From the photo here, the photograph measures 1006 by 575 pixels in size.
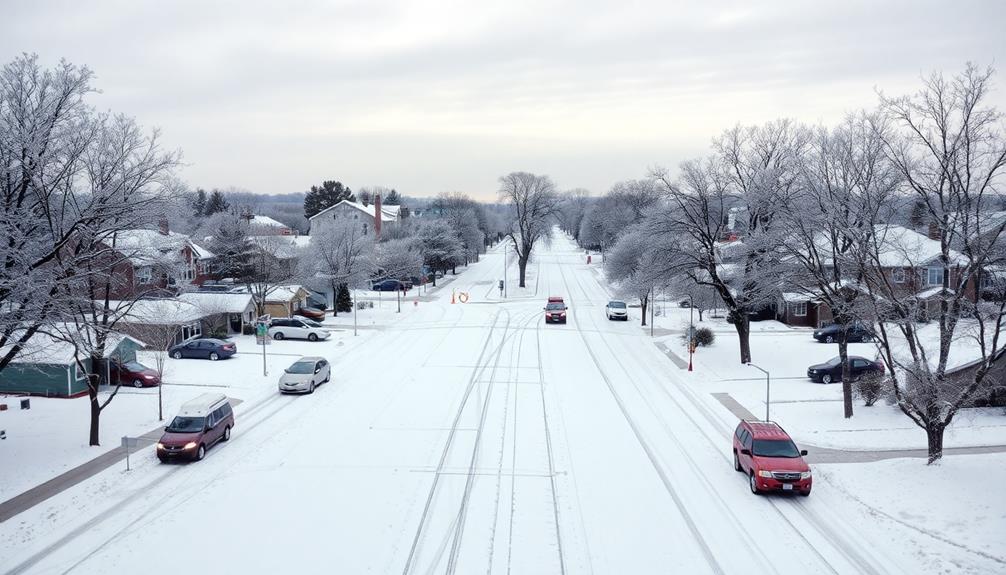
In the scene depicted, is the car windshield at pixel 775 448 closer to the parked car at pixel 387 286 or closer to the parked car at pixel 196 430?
the parked car at pixel 196 430

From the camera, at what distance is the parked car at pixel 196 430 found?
19.2m

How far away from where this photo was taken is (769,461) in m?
17.1

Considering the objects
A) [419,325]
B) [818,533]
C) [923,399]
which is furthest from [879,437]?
[419,325]

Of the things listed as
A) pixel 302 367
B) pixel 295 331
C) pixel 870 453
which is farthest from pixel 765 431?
pixel 295 331

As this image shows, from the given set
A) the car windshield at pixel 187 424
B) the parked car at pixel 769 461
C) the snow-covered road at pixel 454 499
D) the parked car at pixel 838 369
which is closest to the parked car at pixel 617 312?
the parked car at pixel 838 369

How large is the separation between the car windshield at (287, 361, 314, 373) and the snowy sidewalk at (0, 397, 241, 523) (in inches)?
251

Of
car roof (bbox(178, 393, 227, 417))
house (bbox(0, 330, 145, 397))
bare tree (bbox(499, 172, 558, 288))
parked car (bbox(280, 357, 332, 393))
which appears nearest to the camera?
car roof (bbox(178, 393, 227, 417))

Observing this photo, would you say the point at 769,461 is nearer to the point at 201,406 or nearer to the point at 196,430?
the point at 196,430

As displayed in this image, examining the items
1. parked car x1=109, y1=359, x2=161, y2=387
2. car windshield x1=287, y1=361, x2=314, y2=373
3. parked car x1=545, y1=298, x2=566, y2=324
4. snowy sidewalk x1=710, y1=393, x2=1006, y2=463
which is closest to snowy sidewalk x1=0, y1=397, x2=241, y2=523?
car windshield x1=287, y1=361, x2=314, y2=373

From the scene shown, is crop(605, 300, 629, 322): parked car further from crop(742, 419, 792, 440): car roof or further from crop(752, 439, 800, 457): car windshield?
crop(752, 439, 800, 457): car windshield

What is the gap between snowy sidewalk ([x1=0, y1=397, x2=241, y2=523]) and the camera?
52.9 feet

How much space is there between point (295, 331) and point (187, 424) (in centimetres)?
2022

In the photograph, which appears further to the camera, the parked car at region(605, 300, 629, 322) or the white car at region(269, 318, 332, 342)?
the parked car at region(605, 300, 629, 322)

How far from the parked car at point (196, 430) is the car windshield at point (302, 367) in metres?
5.92
